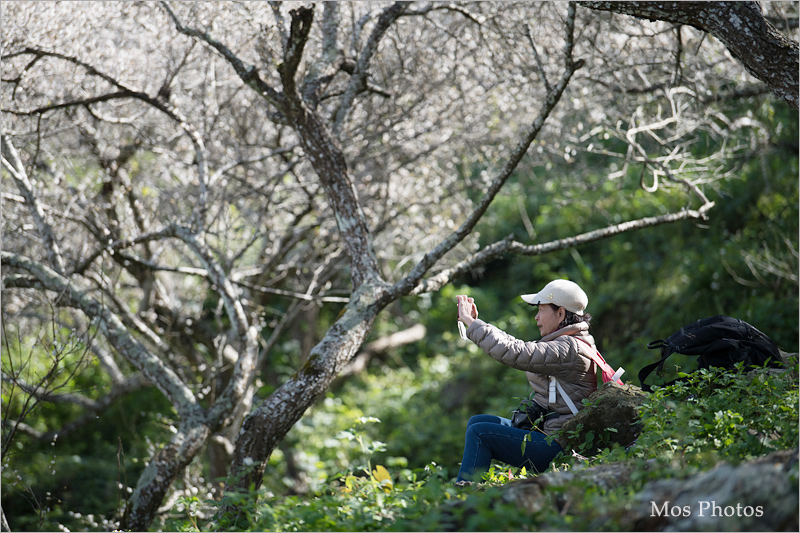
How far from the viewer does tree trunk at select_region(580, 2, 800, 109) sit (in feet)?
10.7

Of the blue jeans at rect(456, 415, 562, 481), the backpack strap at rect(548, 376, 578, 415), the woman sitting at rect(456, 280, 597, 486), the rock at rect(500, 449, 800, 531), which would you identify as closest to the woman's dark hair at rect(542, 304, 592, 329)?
the woman sitting at rect(456, 280, 597, 486)

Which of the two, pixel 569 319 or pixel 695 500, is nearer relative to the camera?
pixel 695 500

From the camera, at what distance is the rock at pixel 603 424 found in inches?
132

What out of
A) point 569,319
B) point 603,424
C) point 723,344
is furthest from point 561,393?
point 723,344

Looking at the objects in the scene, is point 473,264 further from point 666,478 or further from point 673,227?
point 673,227

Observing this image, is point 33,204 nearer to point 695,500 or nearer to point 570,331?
point 570,331

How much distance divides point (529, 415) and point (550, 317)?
0.55m

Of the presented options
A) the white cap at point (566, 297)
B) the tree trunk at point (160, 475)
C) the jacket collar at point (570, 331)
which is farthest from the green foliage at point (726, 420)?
the tree trunk at point (160, 475)

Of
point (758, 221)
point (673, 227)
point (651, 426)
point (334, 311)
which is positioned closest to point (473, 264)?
point (651, 426)

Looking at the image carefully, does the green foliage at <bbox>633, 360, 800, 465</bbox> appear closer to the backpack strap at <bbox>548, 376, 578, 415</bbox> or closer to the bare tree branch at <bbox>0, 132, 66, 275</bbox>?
the backpack strap at <bbox>548, 376, 578, 415</bbox>

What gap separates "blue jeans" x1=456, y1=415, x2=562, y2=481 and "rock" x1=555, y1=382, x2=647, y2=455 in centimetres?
11

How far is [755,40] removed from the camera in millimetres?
3289

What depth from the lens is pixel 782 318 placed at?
23.3ft

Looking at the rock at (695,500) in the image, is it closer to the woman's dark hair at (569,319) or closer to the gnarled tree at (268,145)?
the woman's dark hair at (569,319)
